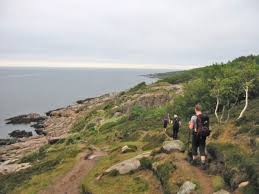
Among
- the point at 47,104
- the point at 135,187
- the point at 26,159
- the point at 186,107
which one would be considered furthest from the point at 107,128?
the point at 47,104

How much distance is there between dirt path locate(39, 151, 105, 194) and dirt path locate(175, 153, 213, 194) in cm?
696

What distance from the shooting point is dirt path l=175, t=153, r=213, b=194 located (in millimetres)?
18062

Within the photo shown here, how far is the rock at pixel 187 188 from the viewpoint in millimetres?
17938

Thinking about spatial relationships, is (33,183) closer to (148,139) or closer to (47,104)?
(148,139)

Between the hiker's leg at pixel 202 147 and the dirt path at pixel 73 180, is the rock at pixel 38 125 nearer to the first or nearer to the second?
the dirt path at pixel 73 180

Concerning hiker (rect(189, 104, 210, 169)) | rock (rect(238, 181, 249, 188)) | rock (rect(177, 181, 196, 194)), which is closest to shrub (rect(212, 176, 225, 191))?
rock (rect(177, 181, 196, 194))

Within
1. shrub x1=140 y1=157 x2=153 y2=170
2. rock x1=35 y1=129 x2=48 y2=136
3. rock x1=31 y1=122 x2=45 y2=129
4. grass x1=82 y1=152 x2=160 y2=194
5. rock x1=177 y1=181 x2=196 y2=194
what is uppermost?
rock x1=177 y1=181 x2=196 y2=194

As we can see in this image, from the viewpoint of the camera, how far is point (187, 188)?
18.1 metres

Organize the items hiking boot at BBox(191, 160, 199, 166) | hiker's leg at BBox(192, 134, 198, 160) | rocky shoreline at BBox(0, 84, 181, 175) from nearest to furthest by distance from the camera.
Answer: hiker's leg at BBox(192, 134, 198, 160) < hiking boot at BBox(191, 160, 199, 166) < rocky shoreline at BBox(0, 84, 181, 175)

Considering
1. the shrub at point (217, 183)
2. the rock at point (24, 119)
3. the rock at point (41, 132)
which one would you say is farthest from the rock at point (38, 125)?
the shrub at point (217, 183)

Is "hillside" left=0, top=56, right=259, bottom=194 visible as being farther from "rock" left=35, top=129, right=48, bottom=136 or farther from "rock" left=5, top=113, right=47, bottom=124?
"rock" left=5, top=113, right=47, bottom=124

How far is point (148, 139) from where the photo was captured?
34.7 meters

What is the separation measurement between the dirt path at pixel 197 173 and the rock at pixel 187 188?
428 mm

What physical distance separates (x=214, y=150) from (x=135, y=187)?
4769 millimetres
